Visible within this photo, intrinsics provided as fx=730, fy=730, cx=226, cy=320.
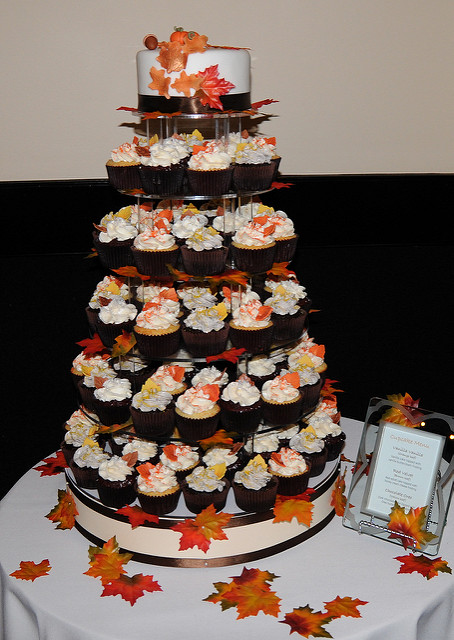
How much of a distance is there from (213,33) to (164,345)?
186cm

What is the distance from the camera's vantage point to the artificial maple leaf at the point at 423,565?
2.54m

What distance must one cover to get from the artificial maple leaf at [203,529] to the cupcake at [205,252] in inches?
32.6

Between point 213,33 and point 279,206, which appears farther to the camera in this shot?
point 279,206

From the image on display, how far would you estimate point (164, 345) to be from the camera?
2555mm

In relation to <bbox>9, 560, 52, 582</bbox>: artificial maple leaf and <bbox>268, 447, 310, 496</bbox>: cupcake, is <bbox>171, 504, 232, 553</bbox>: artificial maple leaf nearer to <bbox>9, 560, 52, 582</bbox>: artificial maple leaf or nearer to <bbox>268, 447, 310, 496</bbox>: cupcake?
<bbox>268, 447, 310, 496</bbox>: cupcake

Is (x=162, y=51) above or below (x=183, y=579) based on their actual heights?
above

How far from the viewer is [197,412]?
8.27ft

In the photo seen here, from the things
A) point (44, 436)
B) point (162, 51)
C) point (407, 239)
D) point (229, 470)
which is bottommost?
point (44, 436)

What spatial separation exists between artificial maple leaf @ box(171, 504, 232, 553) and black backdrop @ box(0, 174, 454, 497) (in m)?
1.58

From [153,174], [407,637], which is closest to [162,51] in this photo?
→ [153,174]

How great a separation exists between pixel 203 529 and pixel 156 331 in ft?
2.31

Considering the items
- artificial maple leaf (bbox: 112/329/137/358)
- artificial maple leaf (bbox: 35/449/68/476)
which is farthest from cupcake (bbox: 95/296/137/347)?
artificial maple leaf (bbox: 35/449/68/476)

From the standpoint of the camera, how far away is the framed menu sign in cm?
263

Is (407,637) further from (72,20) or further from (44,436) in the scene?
(72,20)
